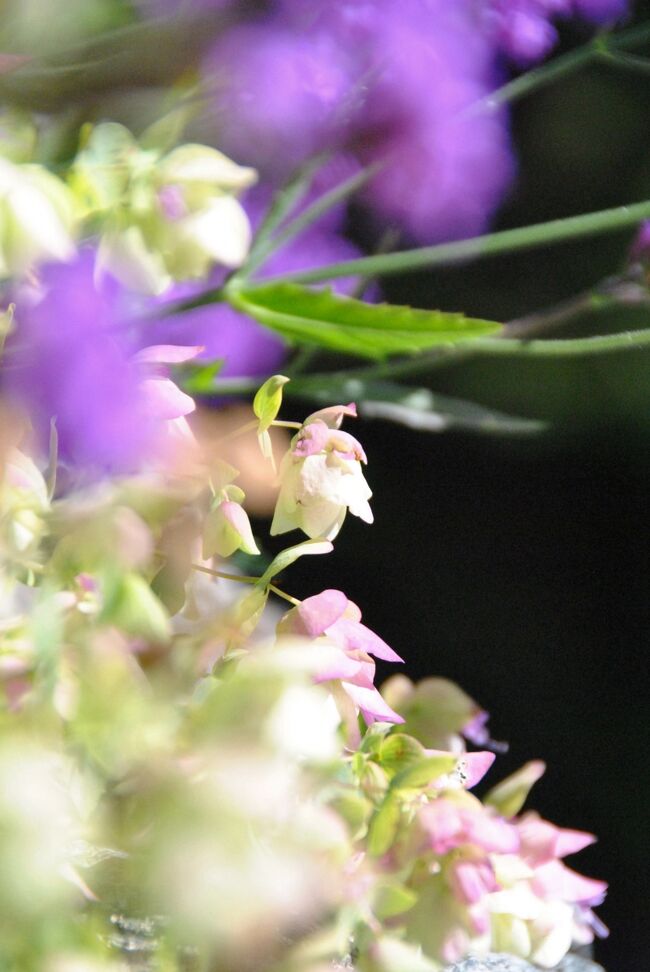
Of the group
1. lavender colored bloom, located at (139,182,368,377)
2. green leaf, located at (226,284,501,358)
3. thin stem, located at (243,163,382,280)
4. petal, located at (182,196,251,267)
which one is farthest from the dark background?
petal, located at (182,196,251,267)

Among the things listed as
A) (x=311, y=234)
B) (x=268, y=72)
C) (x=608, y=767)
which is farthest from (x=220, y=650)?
(x=608, y=767)

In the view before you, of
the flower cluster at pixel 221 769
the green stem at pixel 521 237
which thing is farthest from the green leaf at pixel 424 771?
the green stem at pixel 521 237

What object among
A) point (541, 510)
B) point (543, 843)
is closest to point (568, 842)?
point (543, 843)

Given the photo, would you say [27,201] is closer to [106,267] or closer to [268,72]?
[106,267]

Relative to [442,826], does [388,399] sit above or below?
below

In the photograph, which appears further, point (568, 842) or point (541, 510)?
point (541, 510)

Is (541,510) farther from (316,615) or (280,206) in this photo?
(316,615)

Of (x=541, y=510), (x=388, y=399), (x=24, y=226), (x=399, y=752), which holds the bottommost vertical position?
(x=541, y=510)
